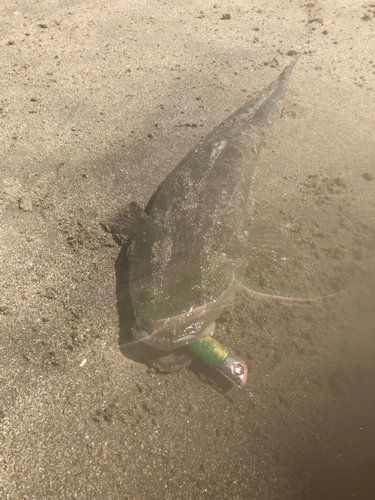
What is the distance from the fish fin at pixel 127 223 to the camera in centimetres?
345

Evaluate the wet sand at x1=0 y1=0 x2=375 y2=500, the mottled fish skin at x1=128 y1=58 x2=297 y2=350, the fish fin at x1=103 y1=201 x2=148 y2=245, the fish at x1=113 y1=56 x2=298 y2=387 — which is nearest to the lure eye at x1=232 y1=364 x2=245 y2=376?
the fish at x1=113 y1=56 x2=298 y2=387

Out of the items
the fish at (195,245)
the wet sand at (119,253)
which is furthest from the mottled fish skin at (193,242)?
the wet sand at (119,253)

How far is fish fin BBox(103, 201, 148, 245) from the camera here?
3.45m

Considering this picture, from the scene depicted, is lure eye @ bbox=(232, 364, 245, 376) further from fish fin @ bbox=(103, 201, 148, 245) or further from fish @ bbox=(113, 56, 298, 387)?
fish fin @ bbox=(103, 201, 148, 245)

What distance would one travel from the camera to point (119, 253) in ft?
11.4

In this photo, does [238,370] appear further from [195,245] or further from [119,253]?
[119,253]

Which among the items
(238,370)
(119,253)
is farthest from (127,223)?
(238,370)

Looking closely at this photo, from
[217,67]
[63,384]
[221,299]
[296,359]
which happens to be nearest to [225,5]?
[217,67]

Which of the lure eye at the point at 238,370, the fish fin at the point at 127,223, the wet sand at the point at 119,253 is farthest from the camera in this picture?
the fish fin at the point at 127,223

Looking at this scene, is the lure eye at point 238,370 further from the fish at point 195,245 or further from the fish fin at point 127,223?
the fish fin at point 127,223

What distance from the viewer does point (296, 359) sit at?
9.50 feet

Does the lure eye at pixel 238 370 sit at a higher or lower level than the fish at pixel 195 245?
lower

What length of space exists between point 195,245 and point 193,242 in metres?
0.04

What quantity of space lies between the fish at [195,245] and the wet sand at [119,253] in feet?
0.83
